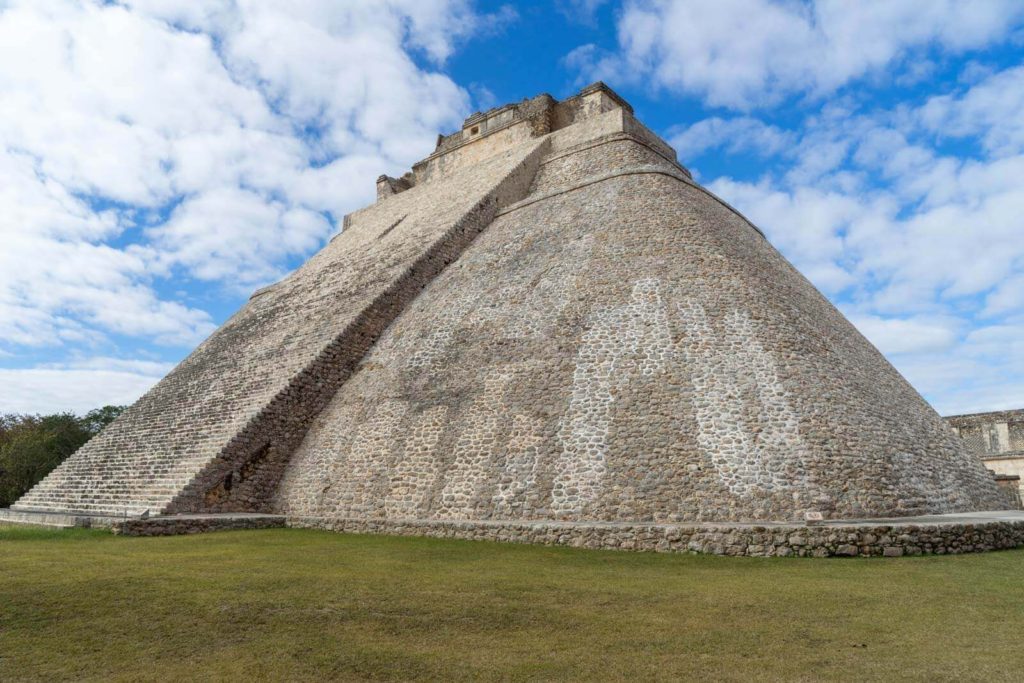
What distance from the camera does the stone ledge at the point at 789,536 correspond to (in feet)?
24.3

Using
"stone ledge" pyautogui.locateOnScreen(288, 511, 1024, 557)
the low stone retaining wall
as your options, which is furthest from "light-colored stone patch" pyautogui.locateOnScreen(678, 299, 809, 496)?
the low stone retaining wall

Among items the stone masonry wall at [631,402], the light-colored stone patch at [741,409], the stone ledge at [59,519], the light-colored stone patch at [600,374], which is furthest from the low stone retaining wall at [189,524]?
the light-colored stone patch at [741,409]

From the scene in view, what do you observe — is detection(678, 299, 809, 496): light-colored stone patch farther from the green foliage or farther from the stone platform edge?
the green foliage

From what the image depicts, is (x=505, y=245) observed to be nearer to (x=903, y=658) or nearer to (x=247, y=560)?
(x=247, y=560)

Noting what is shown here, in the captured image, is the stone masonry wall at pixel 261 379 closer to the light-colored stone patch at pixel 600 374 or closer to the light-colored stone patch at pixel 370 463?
the light-colored stone patch at pixel 370 463

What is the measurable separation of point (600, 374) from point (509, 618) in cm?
596

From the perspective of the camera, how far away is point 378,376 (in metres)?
13.4

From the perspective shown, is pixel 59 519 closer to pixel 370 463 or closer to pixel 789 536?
pixel 370 463

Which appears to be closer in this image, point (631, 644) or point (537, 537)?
point (631, 644)

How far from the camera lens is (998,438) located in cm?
2412

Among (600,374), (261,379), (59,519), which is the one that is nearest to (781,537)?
(600,374)

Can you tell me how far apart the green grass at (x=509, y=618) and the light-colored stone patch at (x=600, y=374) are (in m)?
1.85

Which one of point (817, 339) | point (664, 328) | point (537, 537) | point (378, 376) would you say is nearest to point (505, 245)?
point (378, 376)

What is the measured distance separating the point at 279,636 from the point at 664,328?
7899 millimetres
